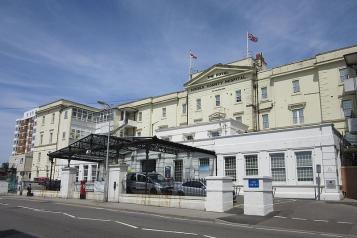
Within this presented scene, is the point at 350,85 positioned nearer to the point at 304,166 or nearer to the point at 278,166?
the point at 304,166

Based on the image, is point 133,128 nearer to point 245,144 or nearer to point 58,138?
point 58,138

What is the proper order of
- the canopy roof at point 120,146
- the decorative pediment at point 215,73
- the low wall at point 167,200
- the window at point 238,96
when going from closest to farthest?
1. the low wall at point 167,200
2. the canopy roof at point 120,146
3. the window at point 238,96
4. the decorative pediment at point 215,73

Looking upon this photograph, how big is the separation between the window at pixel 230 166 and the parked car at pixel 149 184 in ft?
22.1

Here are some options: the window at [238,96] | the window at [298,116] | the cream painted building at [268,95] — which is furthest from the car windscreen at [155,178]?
the window at [238,96]

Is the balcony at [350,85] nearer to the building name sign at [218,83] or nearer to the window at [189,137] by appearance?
the building name sign at [218,83]

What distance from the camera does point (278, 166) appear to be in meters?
29.9

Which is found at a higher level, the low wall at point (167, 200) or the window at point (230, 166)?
the window at point (230, 166)

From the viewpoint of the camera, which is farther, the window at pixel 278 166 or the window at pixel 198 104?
the window at pixel 198 104

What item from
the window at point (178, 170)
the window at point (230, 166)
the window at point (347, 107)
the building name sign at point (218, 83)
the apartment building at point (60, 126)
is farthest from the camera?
the apartment building at point (60, 126)

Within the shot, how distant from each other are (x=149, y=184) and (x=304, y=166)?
13.0 meters

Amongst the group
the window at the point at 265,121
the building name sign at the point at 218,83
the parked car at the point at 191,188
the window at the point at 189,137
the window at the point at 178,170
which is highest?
the building name sign at the point at 218,83

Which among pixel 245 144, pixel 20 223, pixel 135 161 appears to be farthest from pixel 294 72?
pixel 20 223

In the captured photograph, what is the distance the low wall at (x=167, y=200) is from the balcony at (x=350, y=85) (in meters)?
23.0

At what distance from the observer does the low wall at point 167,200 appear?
2117 centimetres
